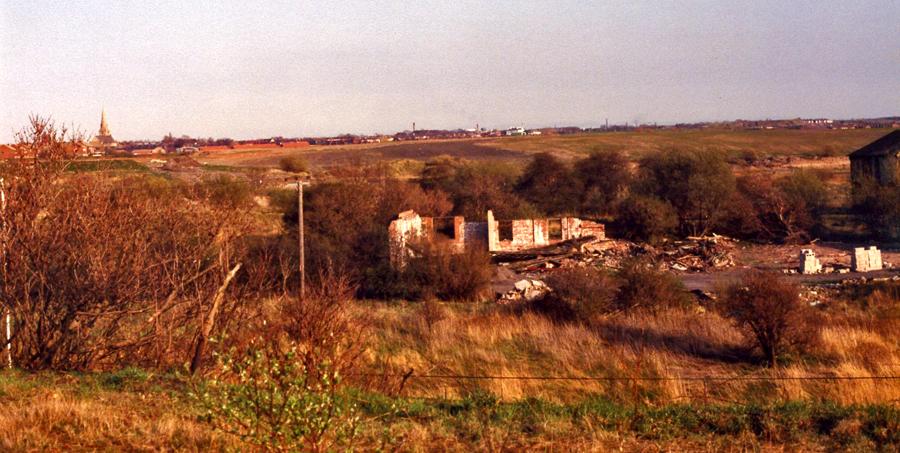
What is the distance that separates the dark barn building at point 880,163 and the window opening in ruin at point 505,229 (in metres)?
15.4

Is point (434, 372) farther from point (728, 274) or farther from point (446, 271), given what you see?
point (728, 274)

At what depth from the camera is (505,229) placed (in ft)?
113

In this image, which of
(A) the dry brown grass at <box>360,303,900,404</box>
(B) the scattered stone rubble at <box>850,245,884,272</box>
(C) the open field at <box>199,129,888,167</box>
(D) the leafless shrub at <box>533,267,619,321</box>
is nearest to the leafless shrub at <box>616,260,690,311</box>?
(D) the leafless shrub at <box>533,267,619,321</box>

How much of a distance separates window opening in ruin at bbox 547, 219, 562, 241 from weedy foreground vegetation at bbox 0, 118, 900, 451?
11.2 metres

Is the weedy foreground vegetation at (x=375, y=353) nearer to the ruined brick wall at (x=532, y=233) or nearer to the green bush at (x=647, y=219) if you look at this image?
the ruined brick wall at (x=532, y=233)

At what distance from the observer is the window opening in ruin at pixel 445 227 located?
32.0 m

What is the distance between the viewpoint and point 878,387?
9.77m

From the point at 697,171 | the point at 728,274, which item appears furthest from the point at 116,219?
the point at 697,171

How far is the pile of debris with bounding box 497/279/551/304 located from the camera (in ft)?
69.7

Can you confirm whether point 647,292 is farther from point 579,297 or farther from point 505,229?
point 505,229

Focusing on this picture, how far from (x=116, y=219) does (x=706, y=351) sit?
9.97 m

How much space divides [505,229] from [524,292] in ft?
40.5

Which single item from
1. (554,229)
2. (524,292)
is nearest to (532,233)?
(554,229)

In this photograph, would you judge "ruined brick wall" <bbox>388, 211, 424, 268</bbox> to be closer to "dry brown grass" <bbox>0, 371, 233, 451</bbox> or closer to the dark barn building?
"dry brown grass" <bbox>0, 371, 233, 451</bbox>
